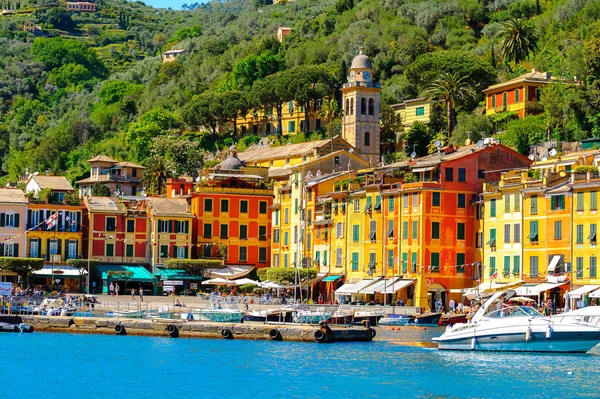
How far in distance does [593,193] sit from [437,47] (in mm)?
79437

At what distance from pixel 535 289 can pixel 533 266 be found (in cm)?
365

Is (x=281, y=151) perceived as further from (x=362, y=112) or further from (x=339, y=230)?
(x=339, y=230)

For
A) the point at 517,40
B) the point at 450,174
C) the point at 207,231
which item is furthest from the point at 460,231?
the point at 517,40

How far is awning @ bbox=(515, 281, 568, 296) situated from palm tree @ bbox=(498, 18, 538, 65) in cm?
5089

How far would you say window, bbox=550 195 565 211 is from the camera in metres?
87.7

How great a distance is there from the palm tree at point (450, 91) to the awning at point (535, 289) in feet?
125

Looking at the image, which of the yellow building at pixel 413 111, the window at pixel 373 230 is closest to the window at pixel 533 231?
the window at pixel 373 230

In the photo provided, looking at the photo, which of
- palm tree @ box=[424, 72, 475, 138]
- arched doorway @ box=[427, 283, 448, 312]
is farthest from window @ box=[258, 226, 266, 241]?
arched doorway @ box=[427, 283, 448, 312]

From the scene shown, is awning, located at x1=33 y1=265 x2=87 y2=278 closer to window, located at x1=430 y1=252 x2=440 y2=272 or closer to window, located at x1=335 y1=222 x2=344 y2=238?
window, located at x1=335 y1=222 x2=344 y2=238

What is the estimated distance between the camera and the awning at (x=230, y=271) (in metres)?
111

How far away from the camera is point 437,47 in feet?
534

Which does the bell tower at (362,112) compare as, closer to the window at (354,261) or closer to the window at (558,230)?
the window at (354,261)

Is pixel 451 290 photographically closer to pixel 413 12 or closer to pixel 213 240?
pixel 213 240

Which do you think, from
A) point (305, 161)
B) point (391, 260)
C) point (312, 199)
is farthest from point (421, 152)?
point (391, 260)
